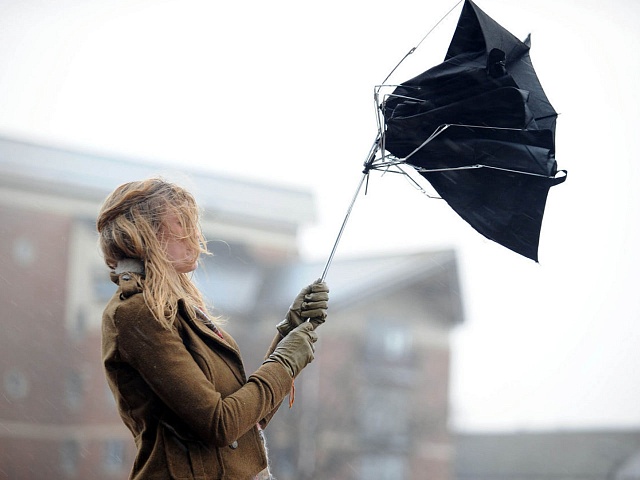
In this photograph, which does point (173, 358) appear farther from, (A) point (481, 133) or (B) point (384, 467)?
(B) point (384, 467)

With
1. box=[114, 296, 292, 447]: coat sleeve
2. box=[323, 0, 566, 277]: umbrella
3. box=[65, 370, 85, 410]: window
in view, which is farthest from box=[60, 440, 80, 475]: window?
box=[114, 296, 292, 447]: coat sleeve

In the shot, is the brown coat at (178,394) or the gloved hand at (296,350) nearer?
the brown coat at (178,394)

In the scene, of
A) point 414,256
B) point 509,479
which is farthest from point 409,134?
point 509,479

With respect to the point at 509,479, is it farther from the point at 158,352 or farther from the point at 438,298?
the point at 158,352

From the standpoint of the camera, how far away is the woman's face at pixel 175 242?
210 centimetres

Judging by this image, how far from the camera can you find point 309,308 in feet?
7.55

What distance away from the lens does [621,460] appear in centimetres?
3706

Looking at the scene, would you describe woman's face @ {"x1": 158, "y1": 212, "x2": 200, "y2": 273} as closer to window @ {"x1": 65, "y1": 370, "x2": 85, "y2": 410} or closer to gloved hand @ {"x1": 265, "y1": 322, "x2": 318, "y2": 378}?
gloved hand @ {"x1": 265, "y1": 322, "x2": 318, "y2": 378}

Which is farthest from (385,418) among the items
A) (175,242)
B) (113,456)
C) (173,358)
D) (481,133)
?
(173,358)

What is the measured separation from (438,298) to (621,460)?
10473 mm

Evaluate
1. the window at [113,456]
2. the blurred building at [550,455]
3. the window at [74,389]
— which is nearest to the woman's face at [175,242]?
the window at [113,456]

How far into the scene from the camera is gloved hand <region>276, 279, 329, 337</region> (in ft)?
7.53

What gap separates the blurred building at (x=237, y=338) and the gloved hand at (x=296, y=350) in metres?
25.3

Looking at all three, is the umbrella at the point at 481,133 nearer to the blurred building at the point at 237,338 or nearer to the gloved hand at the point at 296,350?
the gloved hand at the point at 296,350
